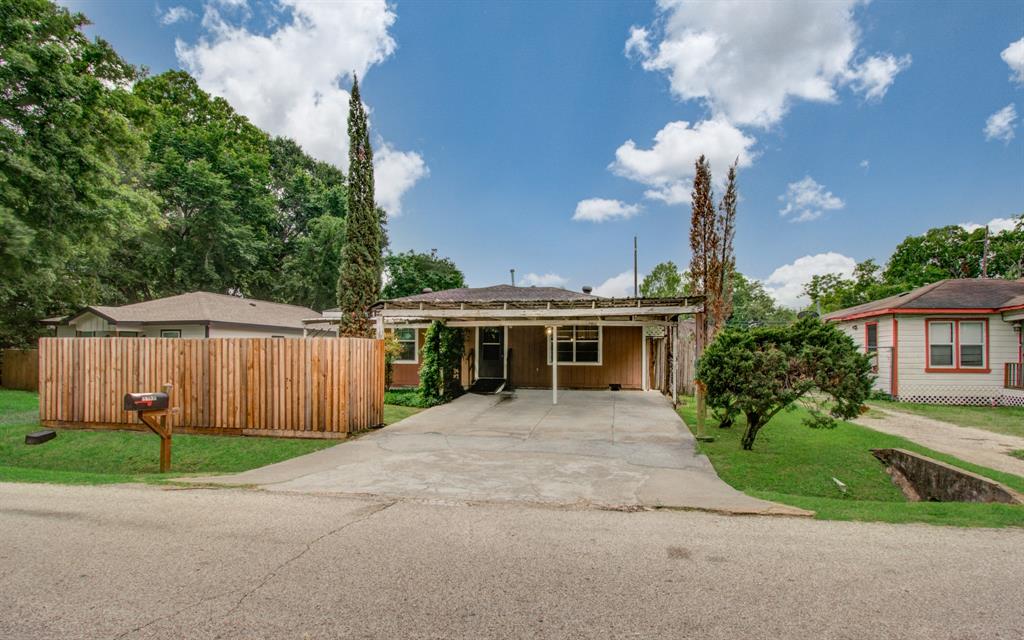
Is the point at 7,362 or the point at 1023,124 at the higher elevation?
the point at 1023,124

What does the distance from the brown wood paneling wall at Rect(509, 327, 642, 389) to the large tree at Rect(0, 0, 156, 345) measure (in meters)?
13.6

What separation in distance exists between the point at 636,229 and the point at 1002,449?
23373mm

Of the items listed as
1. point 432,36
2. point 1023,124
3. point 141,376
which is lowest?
point 141,376

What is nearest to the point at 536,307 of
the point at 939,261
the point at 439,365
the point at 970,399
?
the point at 439,365

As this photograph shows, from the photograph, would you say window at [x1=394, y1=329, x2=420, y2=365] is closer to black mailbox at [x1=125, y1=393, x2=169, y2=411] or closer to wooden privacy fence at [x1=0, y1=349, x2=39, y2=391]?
black mailbox at [x1=125, y1=393, x2=169, y2=411]

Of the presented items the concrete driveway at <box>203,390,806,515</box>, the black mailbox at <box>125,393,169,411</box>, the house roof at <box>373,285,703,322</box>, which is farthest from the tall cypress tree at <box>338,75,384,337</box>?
the black mailbox at <box>125,393,169,411</box>

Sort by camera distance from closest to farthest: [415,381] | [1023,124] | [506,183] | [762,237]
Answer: [415,381], [1023,124], [762,237], [506,183]

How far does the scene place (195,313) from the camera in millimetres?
17141

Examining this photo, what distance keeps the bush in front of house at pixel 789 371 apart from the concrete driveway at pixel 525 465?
115cm

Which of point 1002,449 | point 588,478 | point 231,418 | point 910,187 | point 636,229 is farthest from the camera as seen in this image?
point 636,229

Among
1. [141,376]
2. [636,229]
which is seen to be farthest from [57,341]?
[636,229]

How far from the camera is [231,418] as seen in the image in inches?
329

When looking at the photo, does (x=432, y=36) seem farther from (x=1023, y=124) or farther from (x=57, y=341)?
(x=1023, y=124)

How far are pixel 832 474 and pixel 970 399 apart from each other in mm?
11447
